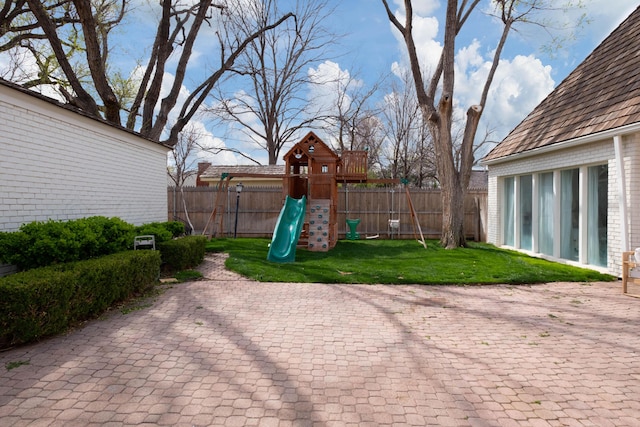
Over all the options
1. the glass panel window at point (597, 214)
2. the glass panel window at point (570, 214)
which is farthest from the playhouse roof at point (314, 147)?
the glass panel window at point (597, 214)

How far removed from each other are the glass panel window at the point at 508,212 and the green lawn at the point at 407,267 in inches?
51.1

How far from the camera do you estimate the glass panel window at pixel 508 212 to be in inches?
466

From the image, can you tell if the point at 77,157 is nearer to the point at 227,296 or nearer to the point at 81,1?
the point at 227,296

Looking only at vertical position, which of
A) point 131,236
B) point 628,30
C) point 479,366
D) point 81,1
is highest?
point 81,1

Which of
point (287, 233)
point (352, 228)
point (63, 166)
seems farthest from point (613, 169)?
point (63, 166)

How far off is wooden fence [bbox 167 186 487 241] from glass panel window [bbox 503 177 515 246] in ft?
8.93

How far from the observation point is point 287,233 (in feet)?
34.2

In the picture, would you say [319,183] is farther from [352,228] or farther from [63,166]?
[63,166]

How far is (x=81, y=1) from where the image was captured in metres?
9.96

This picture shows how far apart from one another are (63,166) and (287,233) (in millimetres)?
5410

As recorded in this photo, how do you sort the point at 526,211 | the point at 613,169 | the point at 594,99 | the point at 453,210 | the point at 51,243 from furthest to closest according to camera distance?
the point at 453,210
the point at 526,211
the point at 594,99
the point at 613,169
the point at 51,243

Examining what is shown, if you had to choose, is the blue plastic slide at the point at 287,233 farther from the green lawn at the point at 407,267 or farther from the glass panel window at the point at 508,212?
the glass panel window at the point at 508,212

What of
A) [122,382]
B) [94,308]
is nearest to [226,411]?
[122,382]

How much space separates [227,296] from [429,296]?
3.31m
